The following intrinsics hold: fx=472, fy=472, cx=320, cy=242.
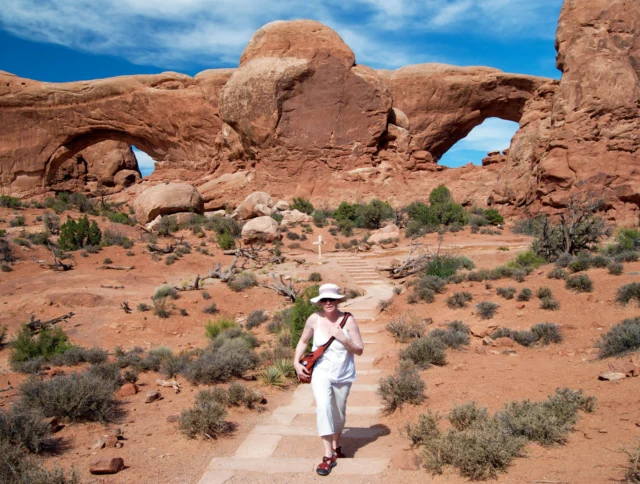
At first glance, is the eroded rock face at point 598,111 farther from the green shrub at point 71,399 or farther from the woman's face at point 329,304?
the green shrub at point 71,399

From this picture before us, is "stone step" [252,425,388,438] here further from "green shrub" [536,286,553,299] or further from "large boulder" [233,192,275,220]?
"large boulder" [233,192,275,220]

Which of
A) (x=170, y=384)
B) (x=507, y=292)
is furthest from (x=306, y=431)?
(x=507, y=292)

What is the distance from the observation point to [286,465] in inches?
160

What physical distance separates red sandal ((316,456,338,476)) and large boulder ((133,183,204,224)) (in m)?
23.2

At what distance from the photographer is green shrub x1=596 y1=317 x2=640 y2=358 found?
605cm

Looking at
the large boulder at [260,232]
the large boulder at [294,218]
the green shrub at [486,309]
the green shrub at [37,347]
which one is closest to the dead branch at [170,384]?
the green shrub at [37,347]

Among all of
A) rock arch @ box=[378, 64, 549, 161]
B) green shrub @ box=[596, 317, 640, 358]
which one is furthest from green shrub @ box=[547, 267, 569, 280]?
rock arch @ box=[378, 64, 549, 161]

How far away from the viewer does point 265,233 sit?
20.7 metres

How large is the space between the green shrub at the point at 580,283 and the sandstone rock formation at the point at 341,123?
13.3 m

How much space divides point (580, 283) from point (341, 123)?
2318cm

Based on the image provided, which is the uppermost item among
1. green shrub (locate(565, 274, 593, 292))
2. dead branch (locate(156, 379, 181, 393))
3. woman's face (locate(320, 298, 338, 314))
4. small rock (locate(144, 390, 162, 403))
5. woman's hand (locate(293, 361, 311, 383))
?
woman's face (locate(320, 298, 338, 314))

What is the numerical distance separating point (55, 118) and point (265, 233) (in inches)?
936

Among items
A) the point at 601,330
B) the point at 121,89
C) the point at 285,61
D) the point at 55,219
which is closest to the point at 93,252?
the point at 55,219

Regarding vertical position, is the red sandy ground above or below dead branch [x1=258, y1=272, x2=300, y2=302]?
below
